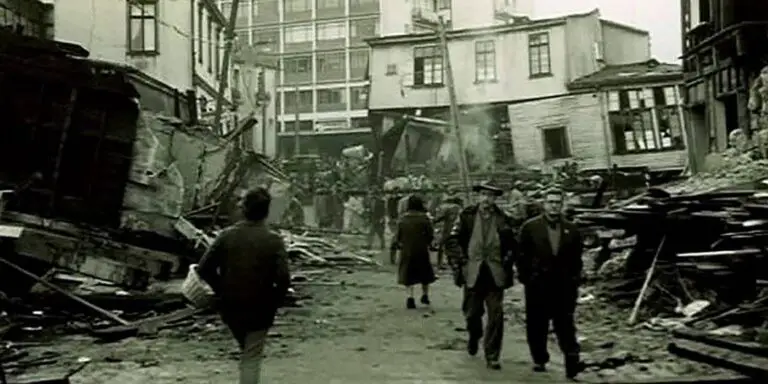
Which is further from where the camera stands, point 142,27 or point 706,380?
point 142,27

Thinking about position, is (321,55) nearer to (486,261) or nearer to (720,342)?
(486,261)

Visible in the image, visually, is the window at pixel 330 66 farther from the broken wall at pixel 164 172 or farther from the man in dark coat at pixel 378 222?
the broken wall at pixel 164 172

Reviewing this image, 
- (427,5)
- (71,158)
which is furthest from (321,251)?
(427,5)

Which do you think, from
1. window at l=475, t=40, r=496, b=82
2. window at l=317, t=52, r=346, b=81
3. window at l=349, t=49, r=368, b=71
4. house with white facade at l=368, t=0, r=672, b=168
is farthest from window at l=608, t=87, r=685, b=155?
window at l=317, t=52, r=346, b=81

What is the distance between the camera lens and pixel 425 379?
9.63 metres

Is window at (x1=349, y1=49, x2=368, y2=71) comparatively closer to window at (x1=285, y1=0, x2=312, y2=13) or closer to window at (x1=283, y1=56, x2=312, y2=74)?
window at (x1=283, y1=56, x2=312, y2=74)

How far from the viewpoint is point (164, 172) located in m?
19.9

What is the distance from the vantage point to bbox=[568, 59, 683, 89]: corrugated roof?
4156cm

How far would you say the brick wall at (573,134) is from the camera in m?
42.6

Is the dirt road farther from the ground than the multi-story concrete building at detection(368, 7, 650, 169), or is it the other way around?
the multi-story concrete building at detection(368, 7, 650, 169)

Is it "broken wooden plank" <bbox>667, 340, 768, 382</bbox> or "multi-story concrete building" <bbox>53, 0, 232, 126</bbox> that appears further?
"multi-story concrete building" <bbox>53, 0, 232, 126</bbox>

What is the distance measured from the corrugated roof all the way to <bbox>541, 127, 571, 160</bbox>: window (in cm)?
218

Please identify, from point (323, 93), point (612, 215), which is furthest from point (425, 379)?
point (323, 93)

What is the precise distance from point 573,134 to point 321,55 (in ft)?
158
